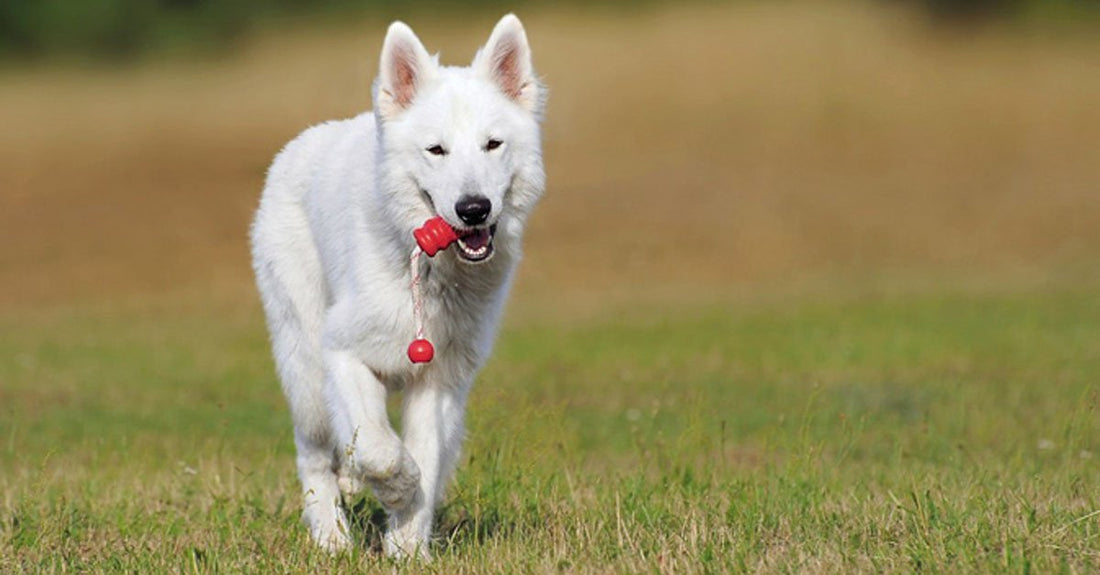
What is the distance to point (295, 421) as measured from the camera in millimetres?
7066

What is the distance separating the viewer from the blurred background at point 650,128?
24.2 meters

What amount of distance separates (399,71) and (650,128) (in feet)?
79.5

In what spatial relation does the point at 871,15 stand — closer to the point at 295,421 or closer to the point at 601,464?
the point at 601,464

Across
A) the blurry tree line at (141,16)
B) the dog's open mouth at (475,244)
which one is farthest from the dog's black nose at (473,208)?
the blurry tree line at (141,16)

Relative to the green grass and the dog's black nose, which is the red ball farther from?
the green grass

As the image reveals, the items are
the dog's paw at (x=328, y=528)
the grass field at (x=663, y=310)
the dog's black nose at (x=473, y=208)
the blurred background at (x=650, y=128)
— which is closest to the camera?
the dog's black nose at (x=473, y=208)

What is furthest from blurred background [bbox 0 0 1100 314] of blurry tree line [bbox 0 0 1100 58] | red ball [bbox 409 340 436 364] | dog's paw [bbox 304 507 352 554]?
red ball [bbox 409 340 436 364]

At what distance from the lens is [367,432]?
6.07 metres

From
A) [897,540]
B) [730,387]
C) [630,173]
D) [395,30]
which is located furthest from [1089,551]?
[630,173]

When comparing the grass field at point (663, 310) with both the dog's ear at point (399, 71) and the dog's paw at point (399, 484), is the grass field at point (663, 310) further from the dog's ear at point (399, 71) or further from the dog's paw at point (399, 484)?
the dog's ear at point (399, 71)

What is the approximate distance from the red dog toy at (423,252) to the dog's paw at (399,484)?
388 mm

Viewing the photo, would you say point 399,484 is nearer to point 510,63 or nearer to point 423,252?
point 423,252

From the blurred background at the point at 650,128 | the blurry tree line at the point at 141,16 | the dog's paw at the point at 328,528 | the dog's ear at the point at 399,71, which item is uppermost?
the dog's ear at the point at 399,71

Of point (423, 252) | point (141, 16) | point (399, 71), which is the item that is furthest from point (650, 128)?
point (423, 252)
